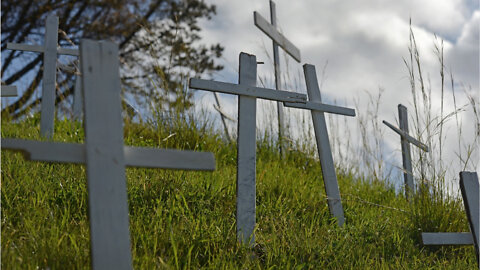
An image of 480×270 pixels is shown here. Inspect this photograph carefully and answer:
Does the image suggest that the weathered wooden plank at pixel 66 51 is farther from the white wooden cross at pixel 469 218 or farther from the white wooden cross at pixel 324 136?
the white wooden cross at pixel 469 218

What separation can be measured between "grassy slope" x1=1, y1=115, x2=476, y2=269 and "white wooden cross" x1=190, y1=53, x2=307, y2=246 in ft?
0.35

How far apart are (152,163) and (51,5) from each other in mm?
9558

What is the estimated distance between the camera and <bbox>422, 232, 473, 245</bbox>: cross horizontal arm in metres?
3.43

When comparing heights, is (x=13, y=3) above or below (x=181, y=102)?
above

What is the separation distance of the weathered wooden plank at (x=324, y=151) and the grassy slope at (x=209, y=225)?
11cm

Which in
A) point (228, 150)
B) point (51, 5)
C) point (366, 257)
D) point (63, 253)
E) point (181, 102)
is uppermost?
point (51, 5)

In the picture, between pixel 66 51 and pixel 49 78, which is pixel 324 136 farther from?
pixel 66 51

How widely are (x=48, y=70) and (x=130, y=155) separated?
4018mm

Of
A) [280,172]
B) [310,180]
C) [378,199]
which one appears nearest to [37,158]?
[280,172]

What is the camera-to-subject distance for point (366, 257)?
3314 mm

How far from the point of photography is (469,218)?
3543 millimetres

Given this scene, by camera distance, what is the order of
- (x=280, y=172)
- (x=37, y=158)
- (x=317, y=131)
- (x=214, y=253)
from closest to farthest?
(x=37, y=158) → (x=214, y=253) → (x=317, y=131) → (x=280, y=172)

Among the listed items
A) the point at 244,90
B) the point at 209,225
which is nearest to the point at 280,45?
the point at 244,90

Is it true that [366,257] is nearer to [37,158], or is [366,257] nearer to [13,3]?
[37,158]
